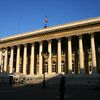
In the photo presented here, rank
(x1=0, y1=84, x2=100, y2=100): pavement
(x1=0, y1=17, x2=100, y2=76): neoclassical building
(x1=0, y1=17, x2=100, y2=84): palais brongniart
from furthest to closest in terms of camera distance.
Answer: (x1=0, y1=17, x2=100, y2=76): neoclassical building < (x1=0, y1=17, x2=100, y2=84): palais brongniart < (x1=0, y1=84, x2=100, y2=100): pavement

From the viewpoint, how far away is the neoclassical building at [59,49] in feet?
147

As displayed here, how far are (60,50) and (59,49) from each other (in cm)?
37

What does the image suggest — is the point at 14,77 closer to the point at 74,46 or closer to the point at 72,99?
the point at 74,46

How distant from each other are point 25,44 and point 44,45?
5.42m

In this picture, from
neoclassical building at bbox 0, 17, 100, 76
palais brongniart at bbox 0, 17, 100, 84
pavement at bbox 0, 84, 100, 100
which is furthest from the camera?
neoclassical building at bbox 0, 17, 100, 76

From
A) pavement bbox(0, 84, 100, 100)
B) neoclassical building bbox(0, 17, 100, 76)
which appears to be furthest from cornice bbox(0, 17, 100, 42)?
pavement bbox(0, 84, 100, 100)

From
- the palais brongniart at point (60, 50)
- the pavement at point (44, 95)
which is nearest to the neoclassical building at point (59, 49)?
the palais brongniart at point (60, 50)

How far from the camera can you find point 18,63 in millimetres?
58000

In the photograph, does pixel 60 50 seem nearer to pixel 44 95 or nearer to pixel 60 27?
pixel 60 27

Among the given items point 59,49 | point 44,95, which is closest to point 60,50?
point 59,49

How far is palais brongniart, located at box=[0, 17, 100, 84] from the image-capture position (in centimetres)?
4416

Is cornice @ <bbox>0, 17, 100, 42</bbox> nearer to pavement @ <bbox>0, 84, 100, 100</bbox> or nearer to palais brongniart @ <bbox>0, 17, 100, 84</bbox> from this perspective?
palais brongniart @ <bbox>0, 17, 100, 84</bbox>

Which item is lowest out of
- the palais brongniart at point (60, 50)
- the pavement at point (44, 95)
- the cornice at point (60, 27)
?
the pavement at point (44, 95)

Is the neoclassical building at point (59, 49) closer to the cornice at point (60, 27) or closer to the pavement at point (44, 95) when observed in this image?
the cornice at point (60, 27)
